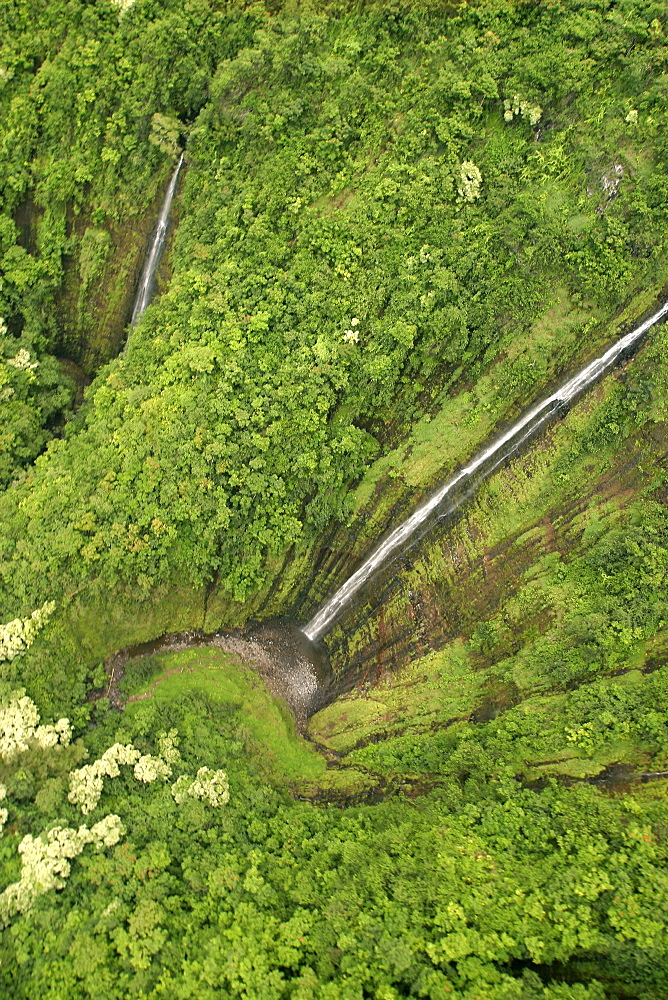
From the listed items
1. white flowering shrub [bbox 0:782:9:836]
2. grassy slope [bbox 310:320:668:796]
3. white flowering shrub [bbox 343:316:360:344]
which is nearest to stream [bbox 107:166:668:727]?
grassy slope [bbox 310:320:668:796]

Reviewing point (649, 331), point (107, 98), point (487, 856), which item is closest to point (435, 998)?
point (487, 856)

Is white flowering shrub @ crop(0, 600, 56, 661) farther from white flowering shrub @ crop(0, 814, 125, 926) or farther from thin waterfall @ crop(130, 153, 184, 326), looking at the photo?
thin waterfall @ crop(130, 153, 184, 326)

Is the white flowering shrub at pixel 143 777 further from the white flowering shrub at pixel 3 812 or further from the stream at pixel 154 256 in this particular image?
the stream at pixel 154 256

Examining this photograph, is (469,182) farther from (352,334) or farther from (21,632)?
(21,632)

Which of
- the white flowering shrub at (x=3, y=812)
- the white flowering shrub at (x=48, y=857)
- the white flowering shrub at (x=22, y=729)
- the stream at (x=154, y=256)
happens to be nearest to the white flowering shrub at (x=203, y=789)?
the white flowering shrub at (x=48, y=857)

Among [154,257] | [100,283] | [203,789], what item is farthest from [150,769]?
[154,257]
